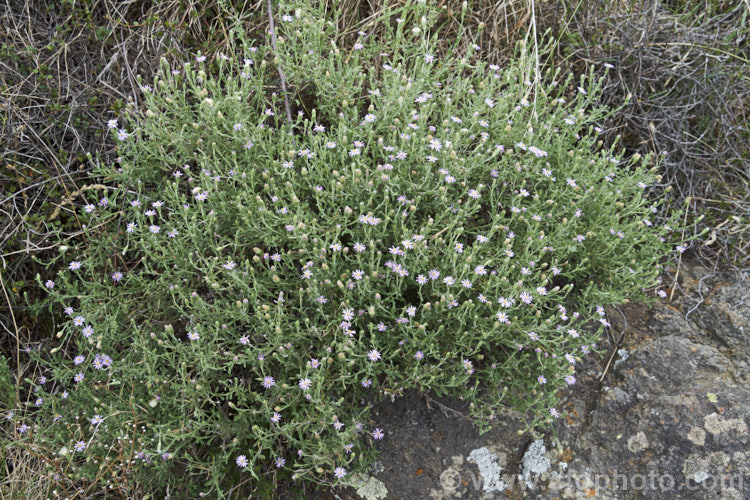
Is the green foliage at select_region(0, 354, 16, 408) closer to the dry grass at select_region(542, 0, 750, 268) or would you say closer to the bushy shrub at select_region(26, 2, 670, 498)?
the bushy shrub at select_region(26, 2, 670, 498)

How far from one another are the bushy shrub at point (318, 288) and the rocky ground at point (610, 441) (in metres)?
0.14

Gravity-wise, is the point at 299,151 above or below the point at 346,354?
above

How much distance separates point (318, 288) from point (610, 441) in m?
1.49

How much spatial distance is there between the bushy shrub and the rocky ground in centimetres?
14

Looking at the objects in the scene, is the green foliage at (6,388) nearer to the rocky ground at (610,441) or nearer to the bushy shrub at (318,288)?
the bushy shrub at (318,288)

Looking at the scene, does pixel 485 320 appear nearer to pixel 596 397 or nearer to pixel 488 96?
pixel 596 397

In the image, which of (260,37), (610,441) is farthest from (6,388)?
(610,441)

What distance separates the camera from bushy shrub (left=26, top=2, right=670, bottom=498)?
2367 mm

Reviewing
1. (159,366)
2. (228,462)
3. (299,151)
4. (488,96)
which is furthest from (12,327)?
(488,96)

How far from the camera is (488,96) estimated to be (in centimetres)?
304

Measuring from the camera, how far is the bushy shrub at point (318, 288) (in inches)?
93.2

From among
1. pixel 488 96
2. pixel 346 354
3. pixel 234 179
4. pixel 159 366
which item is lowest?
pixel 159 366

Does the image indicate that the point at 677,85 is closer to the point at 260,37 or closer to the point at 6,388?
the point at 260,37

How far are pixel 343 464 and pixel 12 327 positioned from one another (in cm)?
207
